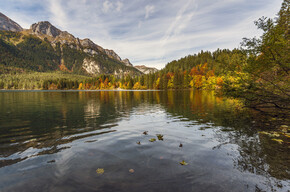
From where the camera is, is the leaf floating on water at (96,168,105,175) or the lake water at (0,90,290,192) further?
the leaf floating on water at (96,168,105,175)

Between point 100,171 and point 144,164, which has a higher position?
point 100,171

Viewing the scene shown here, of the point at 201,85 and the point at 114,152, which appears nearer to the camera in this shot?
the point at 114,152

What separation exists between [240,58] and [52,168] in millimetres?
20313

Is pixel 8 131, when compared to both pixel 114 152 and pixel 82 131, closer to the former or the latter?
pixel 82 131

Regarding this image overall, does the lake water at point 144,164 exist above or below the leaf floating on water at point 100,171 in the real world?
below

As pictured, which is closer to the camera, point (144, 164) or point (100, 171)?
point (100, 171)

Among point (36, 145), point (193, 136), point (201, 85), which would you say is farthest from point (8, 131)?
point (201, 85)

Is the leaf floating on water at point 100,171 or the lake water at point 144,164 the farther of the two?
the leaf floating on water at point 100,171

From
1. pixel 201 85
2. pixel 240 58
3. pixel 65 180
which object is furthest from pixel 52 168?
pixel 201 85

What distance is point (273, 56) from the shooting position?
13.9m

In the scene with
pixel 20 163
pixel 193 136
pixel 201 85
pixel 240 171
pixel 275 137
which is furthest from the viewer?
pixel 201 85

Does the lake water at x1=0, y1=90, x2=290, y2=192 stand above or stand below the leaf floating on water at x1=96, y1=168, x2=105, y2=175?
below

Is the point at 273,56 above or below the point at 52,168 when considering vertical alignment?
above

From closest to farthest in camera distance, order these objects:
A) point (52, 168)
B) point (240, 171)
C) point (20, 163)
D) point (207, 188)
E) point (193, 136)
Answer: point (207, 188) < point (240, 171) < point (52, 168) < point (20, 163) < point (193, 136)
